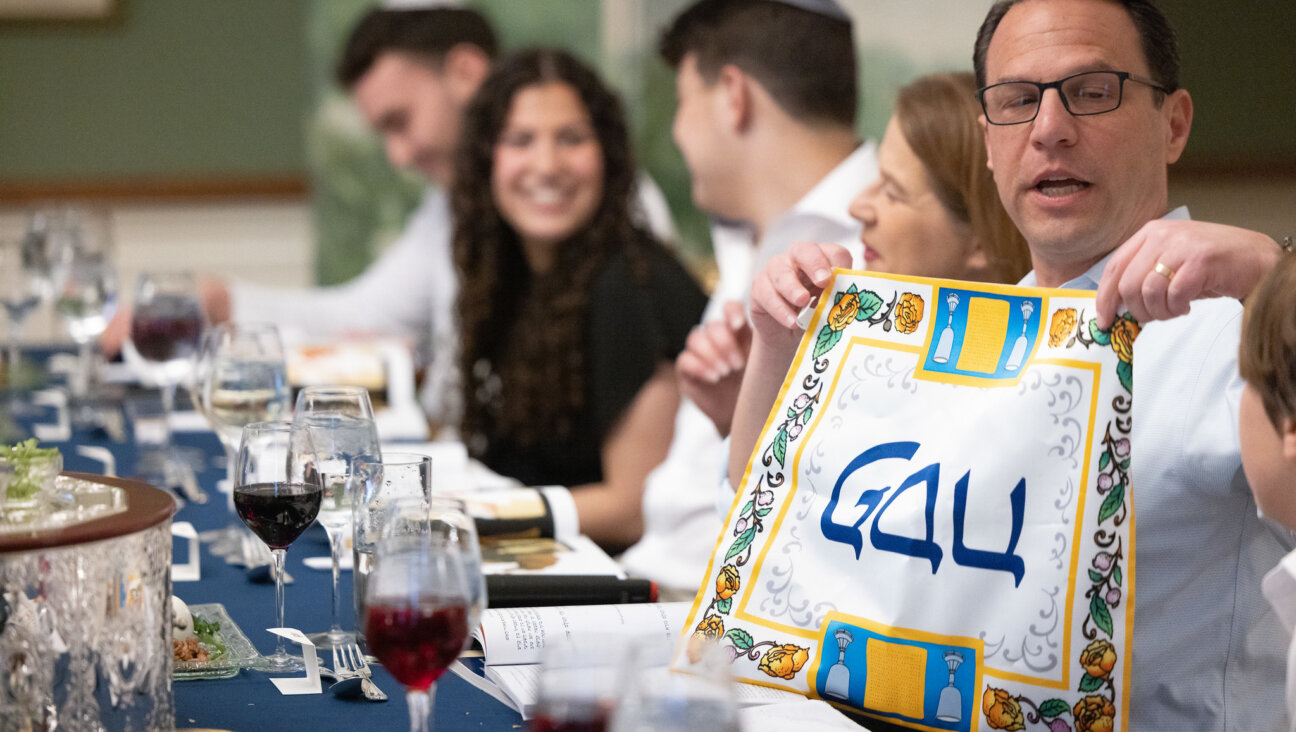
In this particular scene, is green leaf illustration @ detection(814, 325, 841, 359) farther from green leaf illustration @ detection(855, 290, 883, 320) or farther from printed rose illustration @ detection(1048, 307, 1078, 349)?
printed rose illustration @ detection(1048, 307, 1078, 349)

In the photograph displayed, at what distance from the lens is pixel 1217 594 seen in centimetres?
116

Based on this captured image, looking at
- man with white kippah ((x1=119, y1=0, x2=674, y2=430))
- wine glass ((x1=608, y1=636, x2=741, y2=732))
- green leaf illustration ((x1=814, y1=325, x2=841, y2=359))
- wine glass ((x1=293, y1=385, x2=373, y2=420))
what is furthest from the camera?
man with white kippah ((x1=119, y1=0, x2=674, y2=430))

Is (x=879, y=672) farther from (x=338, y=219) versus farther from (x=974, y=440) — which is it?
(x=338, y=219)

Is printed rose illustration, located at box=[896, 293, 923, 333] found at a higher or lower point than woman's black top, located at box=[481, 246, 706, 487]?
higher

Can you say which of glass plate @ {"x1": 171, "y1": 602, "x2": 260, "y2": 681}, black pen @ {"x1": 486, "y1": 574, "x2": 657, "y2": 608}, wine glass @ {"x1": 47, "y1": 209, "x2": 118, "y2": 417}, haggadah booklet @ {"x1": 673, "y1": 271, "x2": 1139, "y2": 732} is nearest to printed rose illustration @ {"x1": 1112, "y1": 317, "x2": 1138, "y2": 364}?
haggadah booklet @ {"x1": 673, "y1": 271, "x2": 1139, "y2": 732}

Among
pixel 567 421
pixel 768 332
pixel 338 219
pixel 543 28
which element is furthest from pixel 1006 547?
pixel 338 219

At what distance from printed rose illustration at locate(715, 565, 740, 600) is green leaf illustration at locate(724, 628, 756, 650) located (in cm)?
3

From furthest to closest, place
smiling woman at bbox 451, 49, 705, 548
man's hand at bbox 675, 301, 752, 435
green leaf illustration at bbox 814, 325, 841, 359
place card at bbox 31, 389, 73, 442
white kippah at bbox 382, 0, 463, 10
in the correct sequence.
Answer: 1. white kippah at bbox 382, 0, 463, 10
2. smiling woman at bbox 451, 49, 705, 548
3. place card at bbox 31, 389, 73, 442
4. man's hand at bbox 675, 301, 752, 435
5. green leaf illustration at bbox 814, 325, 841, 359

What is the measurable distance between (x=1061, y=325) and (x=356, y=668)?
661mm

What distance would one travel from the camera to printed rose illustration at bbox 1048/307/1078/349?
1.06 m

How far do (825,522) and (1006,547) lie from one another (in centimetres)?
16

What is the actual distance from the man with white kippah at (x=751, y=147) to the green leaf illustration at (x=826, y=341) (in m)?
0.86

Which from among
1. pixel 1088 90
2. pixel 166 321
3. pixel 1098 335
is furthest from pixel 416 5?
pixel 1098 335

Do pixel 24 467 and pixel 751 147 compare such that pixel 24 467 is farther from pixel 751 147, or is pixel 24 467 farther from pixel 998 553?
pixel 751 147
